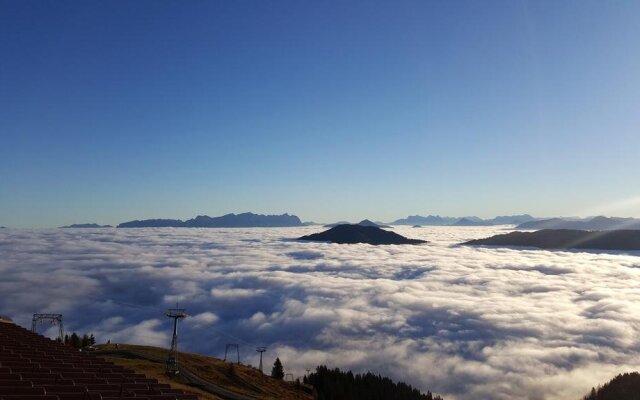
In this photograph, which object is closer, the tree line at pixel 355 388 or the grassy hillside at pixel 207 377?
the grassy hillside at pixel 207 377

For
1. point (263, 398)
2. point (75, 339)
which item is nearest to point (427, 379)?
point (263, 398)

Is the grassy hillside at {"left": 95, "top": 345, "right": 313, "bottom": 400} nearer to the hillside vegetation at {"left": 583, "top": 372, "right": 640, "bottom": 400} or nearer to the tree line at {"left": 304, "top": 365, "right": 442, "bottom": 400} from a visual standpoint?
the tree line at {"left": 304, "top": 365, "right": 442, "bottom": 400}

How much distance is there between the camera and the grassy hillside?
3504 inches

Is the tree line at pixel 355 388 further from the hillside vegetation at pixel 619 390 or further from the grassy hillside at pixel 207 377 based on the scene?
the hillside vegetation at pixel 619 390

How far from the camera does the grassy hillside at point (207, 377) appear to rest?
89.0 metres

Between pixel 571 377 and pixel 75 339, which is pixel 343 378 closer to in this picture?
pixel 75 339

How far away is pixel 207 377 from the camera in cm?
10050

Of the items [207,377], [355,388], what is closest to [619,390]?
[355,388]

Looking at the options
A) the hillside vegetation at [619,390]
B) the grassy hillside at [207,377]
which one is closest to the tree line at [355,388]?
the grassy hillside at [207,377]

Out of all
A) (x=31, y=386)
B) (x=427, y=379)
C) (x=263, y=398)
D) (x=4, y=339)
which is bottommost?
(x=427, y=379)

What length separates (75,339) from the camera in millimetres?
132750

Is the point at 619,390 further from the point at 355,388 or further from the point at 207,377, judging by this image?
the point at 207,377

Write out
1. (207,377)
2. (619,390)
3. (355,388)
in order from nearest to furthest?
(207,377), (355,388), (619,390)

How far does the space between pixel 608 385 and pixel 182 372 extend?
156m
